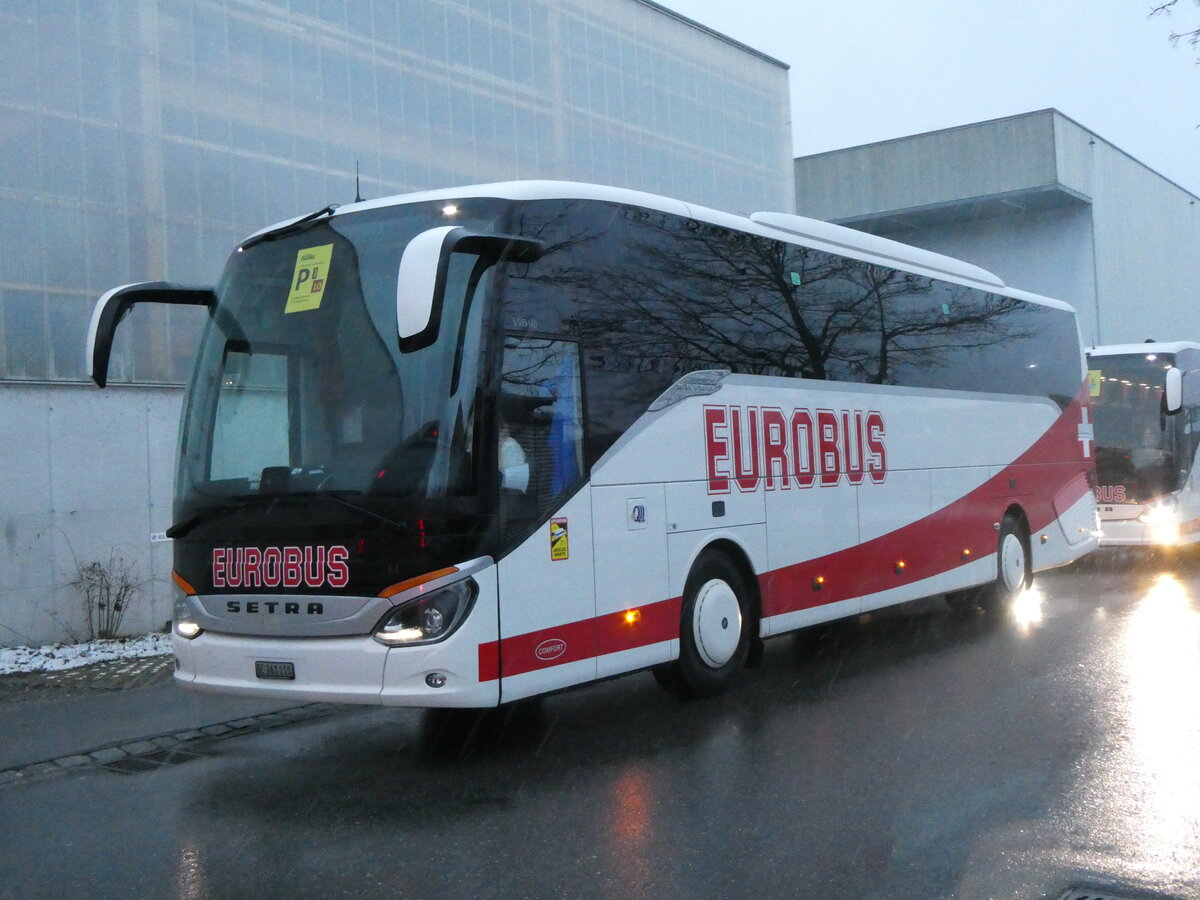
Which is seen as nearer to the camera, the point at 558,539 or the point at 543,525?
the point at 543,525

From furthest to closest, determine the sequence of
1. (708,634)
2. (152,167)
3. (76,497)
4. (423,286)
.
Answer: (152,167) < (76,497) < (708,634) < (423,286)

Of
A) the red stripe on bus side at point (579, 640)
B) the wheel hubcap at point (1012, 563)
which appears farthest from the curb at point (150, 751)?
the wheel hubcap at point (1012, 563)

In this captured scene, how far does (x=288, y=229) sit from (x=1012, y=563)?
354 inches

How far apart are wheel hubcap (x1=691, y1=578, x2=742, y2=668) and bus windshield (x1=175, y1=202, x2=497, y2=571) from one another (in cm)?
243

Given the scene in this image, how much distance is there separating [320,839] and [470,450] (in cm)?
217

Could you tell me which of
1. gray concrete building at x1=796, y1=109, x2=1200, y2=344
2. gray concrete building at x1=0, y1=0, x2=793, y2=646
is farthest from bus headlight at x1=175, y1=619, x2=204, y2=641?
gray concrete building at x1=796, y1=109, x2=1200, y2=344

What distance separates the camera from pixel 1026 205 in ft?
119

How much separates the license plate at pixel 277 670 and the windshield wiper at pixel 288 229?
267 cm

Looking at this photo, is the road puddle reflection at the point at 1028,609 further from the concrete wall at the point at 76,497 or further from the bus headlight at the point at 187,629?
the concrete wall at the point at 76,497

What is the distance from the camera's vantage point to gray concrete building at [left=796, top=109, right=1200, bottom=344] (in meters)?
34.8

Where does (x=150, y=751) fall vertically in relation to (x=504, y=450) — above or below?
below

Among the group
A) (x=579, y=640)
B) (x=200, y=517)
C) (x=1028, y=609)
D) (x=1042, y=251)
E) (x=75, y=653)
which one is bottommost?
(x=1028, y=609)

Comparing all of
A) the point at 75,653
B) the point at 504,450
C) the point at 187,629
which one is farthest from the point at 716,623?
the point at 75,653

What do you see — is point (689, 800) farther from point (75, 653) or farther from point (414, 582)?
point (75, 653)
